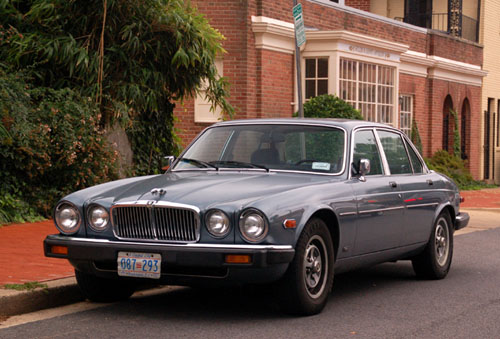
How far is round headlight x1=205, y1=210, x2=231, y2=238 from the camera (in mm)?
6129

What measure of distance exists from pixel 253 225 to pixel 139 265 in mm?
890

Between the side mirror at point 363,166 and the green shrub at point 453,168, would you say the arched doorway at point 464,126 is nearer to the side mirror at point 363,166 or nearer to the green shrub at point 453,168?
the green shrub at point 453,168

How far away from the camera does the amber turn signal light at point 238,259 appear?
19.6 feet

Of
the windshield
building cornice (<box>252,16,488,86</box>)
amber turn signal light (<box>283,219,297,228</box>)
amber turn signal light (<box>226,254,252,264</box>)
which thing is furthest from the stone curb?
building cornice (<box>252,16,488,86</box>)

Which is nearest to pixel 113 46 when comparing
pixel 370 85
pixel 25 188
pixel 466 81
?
pixel 25 188

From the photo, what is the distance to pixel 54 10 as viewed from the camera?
517 inches

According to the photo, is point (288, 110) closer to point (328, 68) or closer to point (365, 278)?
point (328, 68)

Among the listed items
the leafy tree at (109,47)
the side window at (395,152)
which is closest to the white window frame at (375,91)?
the leafy tree at (109,47)

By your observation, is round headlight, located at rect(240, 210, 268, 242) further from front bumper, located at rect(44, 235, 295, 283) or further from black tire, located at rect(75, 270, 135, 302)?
black tire, located at rect(75, 270, 135, 302)

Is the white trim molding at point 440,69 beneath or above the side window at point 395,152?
above

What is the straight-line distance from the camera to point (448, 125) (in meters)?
28.1

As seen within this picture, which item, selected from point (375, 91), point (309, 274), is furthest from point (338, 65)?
point (309, 274)

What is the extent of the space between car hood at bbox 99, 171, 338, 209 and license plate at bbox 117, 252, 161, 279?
423 millimetres

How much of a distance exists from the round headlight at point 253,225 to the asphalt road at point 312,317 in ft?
1.79
